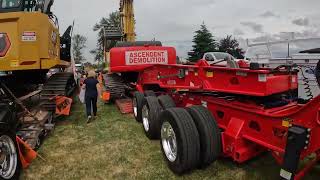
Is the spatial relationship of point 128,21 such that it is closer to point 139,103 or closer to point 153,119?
point 139,103

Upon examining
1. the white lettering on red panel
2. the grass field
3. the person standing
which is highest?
the white lettering on red panel

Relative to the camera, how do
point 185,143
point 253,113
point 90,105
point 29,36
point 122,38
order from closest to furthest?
point 253,113, point 185,143, point 29,36, point 90,105, point 122,38

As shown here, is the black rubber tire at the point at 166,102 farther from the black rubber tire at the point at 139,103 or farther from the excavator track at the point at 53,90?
the excavator track at the point at 53,90

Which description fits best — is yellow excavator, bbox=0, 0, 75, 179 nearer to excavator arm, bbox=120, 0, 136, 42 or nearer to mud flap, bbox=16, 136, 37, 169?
mud flap, bbox=16, 136, 37, 169

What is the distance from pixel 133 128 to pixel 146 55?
259cm

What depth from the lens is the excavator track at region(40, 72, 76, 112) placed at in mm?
8406

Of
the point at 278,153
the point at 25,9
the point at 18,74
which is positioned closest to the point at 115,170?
the point at 278,153

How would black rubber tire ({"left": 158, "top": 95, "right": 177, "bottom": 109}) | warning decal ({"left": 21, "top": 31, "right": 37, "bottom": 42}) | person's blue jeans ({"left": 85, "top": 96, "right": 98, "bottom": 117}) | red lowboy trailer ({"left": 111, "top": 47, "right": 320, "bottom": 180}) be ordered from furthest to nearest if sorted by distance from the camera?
person's blue jeans ({"left": 85, "top": 96, "right": 98, "bottom": 117}), warning decal ({"left": 21, "top": 31, "right": 37, "bottom": 42}), black rubber tire ({"left": 158, "top": 95, "right": 177, "bottom": 109}), red lowboy trailer ({"left": 111, "top": 47, "right": 320, "bottom": 180})

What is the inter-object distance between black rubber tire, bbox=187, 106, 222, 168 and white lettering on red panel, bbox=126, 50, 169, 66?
4.91 m

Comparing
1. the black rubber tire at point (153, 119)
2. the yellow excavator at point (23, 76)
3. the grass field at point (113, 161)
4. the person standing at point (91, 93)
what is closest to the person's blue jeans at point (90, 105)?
the person standing at point (91, 93)

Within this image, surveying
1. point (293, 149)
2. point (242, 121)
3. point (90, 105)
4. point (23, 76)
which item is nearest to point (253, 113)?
point (242, 121)

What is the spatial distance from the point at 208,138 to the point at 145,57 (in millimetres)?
5221

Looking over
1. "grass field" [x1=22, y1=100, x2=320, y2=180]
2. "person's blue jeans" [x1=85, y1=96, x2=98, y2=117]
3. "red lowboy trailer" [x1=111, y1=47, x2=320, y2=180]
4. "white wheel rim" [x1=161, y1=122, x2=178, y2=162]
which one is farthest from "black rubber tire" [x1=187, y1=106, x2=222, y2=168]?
"person's blue jeans" [x1=85, y1=96, x2=98, y2=117]

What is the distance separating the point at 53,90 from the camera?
9164 millimetres
